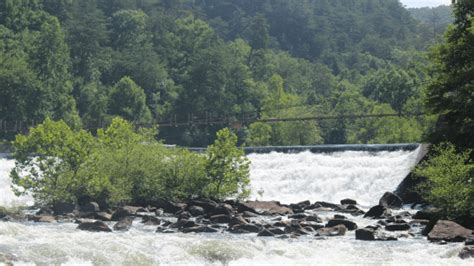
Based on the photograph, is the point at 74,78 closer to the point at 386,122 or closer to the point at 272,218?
the point at 386,122

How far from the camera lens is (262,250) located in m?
29.0

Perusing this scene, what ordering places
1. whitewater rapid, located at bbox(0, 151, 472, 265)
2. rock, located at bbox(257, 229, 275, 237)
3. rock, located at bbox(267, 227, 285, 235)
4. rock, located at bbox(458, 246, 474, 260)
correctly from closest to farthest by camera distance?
whitewater rapid, located at bbox(0, 151, 472, 265) → rock, located at bbox(458, 246, 474, 260) → rock, located at bbox(257, 229, 275, 237) → rock, located at bbox(267, 227, 285, 235)

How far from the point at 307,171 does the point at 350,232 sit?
65.0 feet

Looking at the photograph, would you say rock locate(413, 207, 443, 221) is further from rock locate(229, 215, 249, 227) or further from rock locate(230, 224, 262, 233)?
rock locate(229, 215, 249, 227)

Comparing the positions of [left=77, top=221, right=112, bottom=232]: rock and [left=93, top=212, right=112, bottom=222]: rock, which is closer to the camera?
[left=77, top=221, right=112, bottom=232]: rock

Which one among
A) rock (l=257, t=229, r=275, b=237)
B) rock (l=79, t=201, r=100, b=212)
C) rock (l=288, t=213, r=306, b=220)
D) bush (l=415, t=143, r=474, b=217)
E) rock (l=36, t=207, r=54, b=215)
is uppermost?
bush (l=415, t=143, r=474, b=217)

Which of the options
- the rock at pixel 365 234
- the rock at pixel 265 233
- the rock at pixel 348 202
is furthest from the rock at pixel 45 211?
the rock at pixel 365 234

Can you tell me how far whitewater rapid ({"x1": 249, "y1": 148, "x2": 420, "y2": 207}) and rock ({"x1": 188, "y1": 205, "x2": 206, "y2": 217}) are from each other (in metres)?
8.45

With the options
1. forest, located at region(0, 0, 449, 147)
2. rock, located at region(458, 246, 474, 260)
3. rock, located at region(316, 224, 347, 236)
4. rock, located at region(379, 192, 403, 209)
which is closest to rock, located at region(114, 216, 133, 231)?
rock, located at region(316, 224, 347, 236)

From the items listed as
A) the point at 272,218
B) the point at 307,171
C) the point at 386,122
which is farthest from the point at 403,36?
the point at 272,218

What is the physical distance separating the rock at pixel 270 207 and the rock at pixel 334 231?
7813 millimetres

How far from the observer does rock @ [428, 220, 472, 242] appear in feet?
101

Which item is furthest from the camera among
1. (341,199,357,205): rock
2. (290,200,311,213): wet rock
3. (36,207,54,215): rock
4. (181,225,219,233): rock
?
(341,199,357,205): rock

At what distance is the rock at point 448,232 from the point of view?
1216 inches
